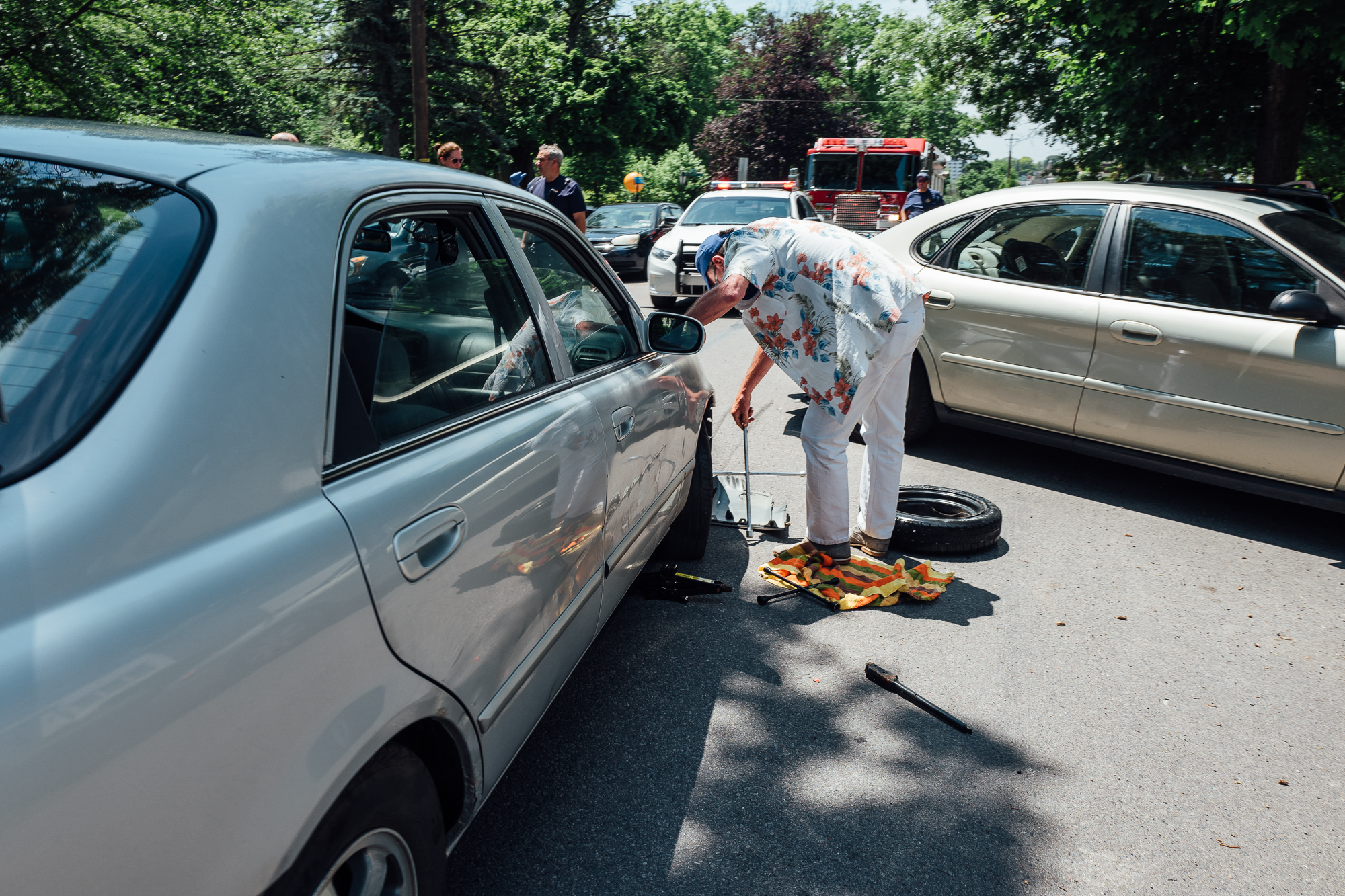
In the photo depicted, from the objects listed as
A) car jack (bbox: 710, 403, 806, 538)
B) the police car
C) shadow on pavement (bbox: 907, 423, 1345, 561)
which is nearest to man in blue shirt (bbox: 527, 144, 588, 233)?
the police car

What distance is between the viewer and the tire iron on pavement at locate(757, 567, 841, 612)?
3.94 metres

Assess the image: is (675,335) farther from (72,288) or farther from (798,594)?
(72,288)

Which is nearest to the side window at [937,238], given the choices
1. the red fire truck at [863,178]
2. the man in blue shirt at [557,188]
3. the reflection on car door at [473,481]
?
the man in blue shirt at [557,188]

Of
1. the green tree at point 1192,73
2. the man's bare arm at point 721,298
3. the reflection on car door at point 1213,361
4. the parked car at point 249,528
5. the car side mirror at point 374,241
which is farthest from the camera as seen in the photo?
the green tree at point 1192,73

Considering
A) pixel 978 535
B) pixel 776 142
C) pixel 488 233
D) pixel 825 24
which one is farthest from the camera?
pixel 825 24

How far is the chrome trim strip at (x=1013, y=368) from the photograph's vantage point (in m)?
5.25

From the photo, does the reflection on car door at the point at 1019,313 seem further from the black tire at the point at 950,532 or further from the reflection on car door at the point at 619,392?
the reflection on car door at the point at 619,392

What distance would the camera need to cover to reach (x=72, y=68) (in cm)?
1636

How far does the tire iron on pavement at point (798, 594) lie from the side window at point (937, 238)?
2.98 m

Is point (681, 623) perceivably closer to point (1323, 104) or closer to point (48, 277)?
point (48, 277)

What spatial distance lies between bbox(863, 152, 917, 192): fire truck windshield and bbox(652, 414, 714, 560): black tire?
72.0ft

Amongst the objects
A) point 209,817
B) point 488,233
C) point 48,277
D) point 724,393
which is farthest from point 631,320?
point 724,393

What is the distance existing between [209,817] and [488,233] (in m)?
1.65

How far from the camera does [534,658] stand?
2146mm
